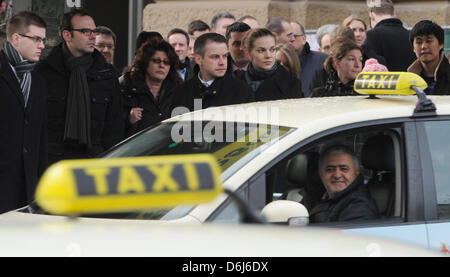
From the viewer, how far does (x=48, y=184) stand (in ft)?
6.08

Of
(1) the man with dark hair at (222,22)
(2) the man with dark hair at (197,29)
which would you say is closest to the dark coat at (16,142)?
(1) the man with dark hair at (222,22)

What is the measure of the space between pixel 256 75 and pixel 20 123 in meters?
2.24

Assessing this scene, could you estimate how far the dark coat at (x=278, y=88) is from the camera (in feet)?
25.0

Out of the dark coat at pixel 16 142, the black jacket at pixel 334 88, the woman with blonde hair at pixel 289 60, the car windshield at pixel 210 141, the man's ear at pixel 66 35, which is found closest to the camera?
the car windshield at pixel 210 141

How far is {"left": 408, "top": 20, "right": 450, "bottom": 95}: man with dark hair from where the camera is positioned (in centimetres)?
775

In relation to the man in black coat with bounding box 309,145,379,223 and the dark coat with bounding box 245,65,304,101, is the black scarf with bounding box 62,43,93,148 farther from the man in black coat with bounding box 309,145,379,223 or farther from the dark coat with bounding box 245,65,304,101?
the man in black coat with bounding box 309,145,379,223

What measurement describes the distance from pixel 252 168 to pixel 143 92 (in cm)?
352

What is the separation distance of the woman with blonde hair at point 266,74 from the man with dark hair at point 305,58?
4.84 ft

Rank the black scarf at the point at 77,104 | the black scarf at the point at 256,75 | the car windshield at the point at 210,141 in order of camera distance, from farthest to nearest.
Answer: the black scarf at the point at 256,75 → the black scarf at the point at 77,104 → the car windshield at the point at 210,141

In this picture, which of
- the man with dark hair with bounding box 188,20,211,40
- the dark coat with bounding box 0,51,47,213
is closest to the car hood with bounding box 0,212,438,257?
the dark coat with bounding box 0,51,47,213

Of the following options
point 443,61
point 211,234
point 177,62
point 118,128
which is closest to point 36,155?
point 118,128

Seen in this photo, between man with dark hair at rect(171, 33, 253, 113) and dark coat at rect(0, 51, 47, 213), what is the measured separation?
4.07ft

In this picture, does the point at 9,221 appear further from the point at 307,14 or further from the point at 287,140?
the point at 307,14

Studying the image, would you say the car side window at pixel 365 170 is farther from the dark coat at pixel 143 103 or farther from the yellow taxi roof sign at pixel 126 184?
the dark coat at pixel 143 103
